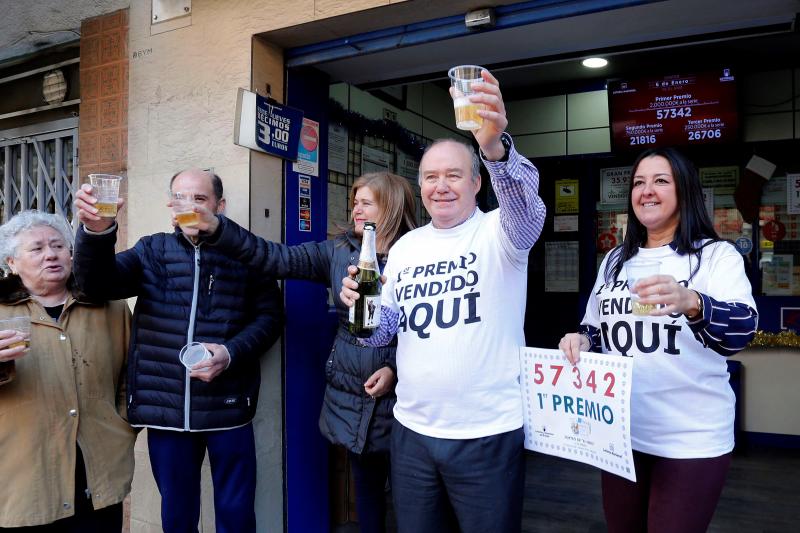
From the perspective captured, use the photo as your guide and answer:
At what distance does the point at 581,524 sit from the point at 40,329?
9.80 feet

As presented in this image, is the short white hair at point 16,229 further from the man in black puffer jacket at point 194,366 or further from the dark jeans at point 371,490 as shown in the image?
the dark jeans at point 371,490

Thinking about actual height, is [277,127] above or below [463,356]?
above

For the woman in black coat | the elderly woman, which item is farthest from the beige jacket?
the woman in black coat

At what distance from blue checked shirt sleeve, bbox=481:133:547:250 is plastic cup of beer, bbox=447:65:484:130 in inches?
4.6

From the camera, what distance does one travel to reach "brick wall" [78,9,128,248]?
130 inches

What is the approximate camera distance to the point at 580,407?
5.74 feet

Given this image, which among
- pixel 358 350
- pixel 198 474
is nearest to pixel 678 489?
pixel 358 350

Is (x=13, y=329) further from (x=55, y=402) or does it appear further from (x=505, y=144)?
(x=505, y=144)

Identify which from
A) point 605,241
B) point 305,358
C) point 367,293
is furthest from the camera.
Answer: point 605,241

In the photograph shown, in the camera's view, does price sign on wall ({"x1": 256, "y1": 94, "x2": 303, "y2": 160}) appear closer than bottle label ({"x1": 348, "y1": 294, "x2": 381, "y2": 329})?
No

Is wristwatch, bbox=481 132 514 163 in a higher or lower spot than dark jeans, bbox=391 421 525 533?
higher

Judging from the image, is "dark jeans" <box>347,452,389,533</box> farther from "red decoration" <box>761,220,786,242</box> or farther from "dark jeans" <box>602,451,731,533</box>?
"red decoration" <box>761,220,786,242</box>

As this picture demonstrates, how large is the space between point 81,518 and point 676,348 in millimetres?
2043

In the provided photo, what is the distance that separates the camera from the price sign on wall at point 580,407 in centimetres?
166
